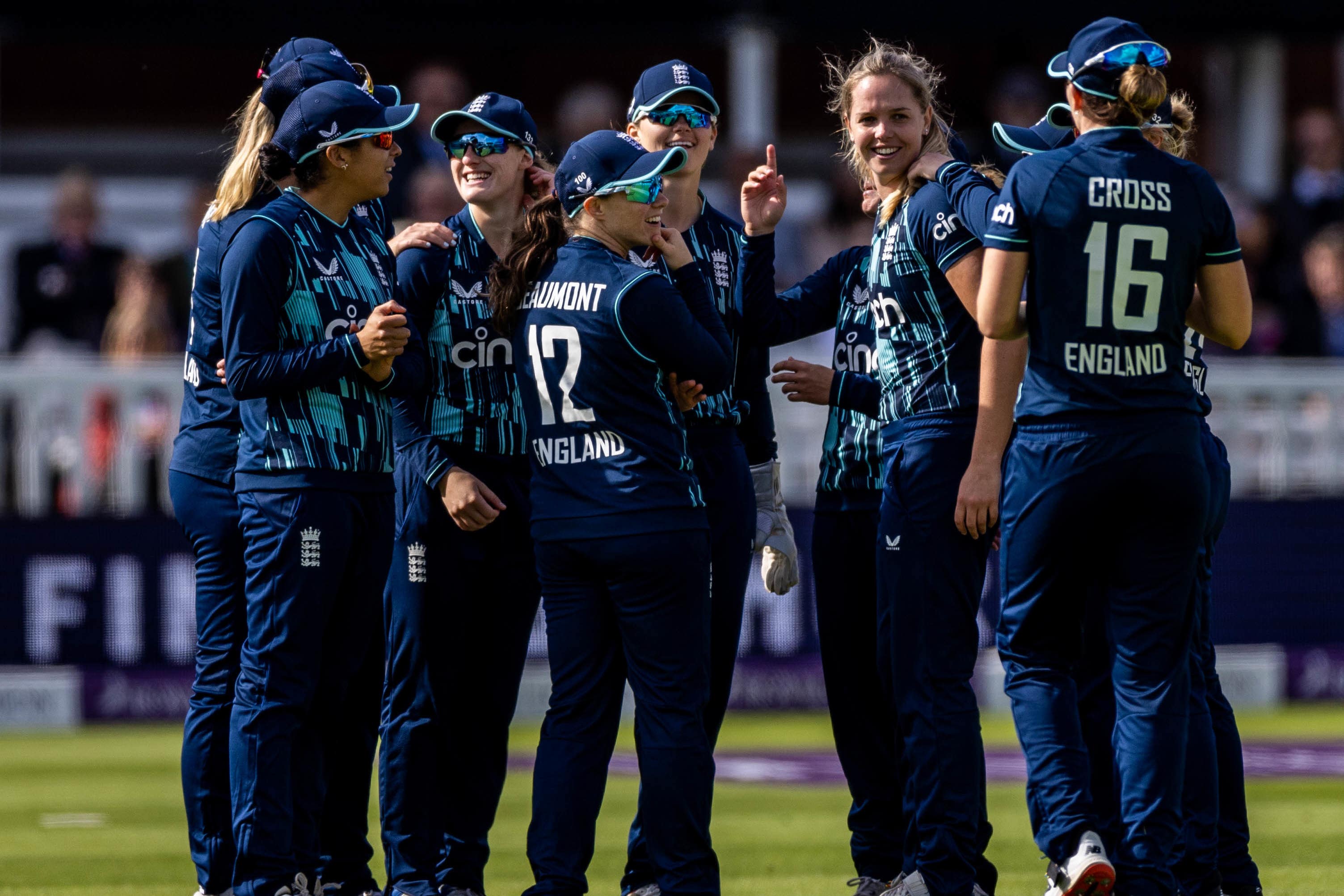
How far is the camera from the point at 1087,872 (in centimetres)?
551

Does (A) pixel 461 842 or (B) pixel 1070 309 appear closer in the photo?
(B) pixel 1070 309

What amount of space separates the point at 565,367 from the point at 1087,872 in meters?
2.01

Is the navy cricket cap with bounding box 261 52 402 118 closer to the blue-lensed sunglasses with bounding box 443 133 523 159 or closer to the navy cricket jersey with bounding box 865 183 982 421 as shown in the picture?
the blue-lensed sunglasses with bounding box 443 133 523 159

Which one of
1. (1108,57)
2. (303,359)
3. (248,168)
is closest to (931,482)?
(1108,57)

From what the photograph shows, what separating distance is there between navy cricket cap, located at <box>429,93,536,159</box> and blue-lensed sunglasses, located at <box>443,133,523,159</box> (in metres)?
0.02

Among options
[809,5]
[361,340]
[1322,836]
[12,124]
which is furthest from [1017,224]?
[12,124]

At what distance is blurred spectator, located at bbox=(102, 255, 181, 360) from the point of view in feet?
44.0

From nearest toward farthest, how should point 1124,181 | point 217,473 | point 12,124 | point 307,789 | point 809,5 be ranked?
point 1124,181 < point 307,789 < point 217,473 < point 809,5 < point 12,124

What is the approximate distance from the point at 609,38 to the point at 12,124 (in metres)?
6.80

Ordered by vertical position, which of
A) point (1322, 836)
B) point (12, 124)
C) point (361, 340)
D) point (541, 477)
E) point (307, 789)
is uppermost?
point (12, 124)

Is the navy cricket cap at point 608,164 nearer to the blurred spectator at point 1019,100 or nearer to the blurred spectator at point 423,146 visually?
the blurred spectator at point 423,146

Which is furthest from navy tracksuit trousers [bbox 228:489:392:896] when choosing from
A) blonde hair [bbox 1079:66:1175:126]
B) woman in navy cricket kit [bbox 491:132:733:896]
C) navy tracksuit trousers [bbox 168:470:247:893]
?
blonde hair [bbox 1079:66:1175:126]

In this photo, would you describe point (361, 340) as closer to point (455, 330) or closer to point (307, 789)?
point (455, 330)

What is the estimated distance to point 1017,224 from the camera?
18.6 ft
